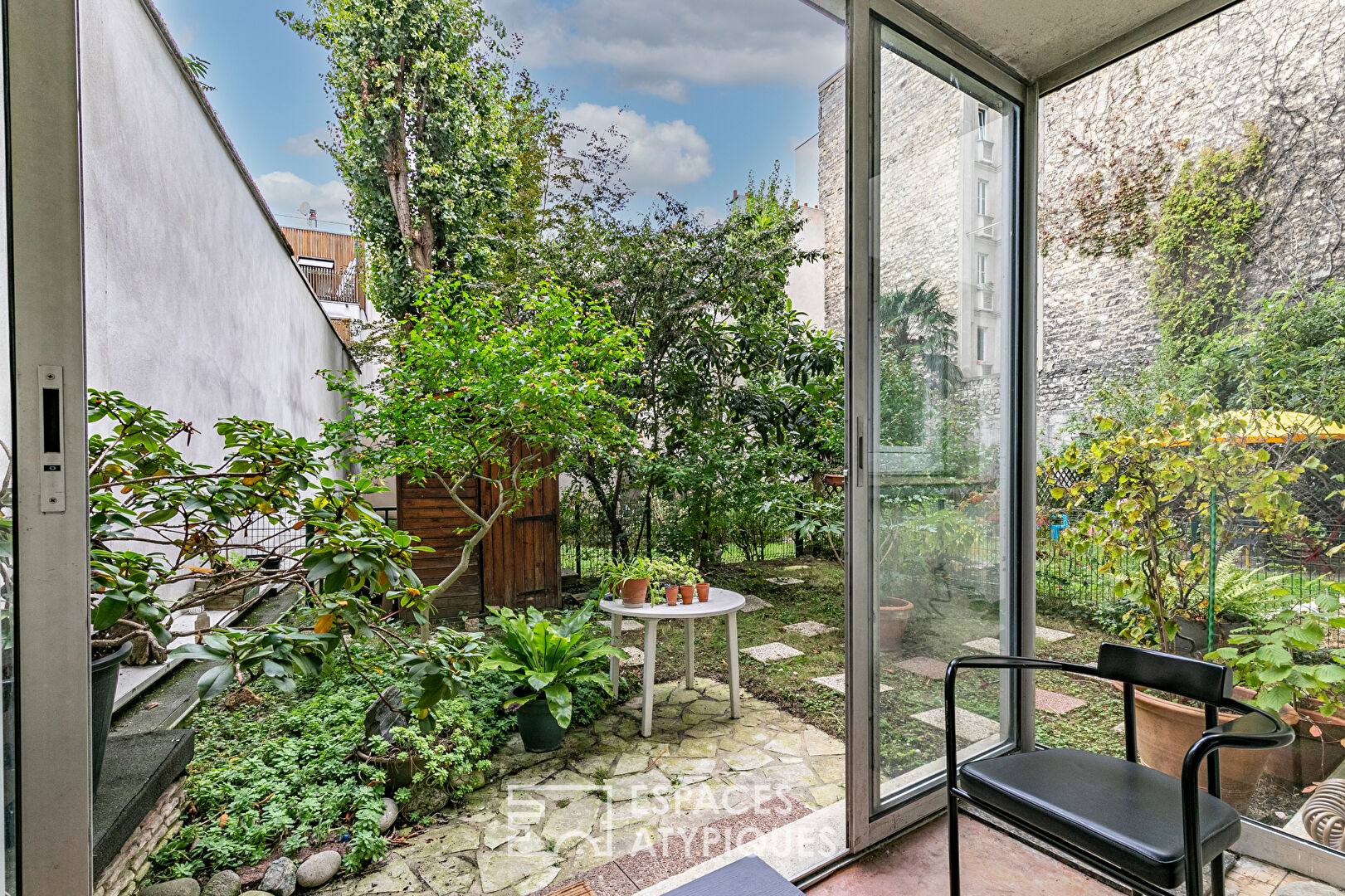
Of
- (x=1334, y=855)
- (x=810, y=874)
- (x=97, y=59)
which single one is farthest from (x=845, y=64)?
(x=97, y=59)

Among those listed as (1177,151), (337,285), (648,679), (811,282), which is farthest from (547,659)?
(337,285)

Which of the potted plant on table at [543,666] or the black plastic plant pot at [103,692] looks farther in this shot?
the potted plant on table at [543,666]

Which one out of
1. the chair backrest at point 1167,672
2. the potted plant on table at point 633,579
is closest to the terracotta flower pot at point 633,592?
the potted plant on table at point 633,579

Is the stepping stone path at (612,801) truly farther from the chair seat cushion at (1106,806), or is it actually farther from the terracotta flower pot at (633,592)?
the chair seat cushion at (1106,806)

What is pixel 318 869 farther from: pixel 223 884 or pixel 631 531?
pixel 631 531

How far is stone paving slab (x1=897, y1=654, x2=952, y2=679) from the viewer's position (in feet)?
6.56

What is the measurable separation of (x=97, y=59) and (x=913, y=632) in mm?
3447

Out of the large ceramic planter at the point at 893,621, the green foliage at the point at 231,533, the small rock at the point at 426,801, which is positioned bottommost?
the small rock at the point at 426,801

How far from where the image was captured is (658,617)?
281 cm

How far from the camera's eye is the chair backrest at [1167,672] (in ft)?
4.68

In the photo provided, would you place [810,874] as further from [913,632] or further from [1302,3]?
[1302,3]

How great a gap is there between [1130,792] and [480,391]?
9.16 feet

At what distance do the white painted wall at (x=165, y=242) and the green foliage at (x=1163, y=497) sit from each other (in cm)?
355

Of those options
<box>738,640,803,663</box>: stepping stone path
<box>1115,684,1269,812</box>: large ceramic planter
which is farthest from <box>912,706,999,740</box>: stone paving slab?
<box>738,640,803,663</box>: stepping stone path
